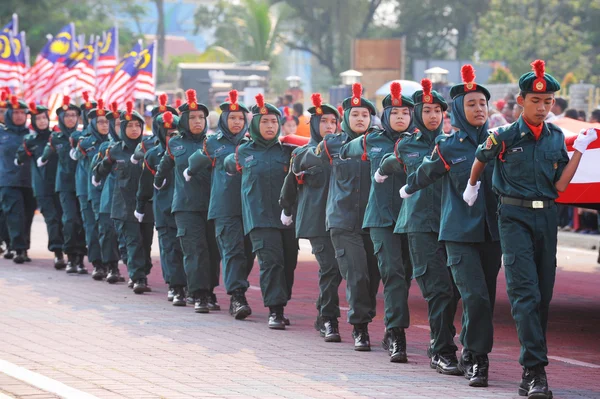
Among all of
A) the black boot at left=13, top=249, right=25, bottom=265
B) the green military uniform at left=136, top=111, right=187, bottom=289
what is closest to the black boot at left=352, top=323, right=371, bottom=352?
the green military uniform at left=136, top=111, right=187, bottom=289

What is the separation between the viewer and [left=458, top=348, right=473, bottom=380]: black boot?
9.21 meters

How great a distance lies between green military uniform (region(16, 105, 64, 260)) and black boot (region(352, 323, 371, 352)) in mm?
7355

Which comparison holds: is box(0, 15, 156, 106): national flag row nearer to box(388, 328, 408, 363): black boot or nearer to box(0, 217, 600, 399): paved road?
box(0, 217, 600, 399): paved road

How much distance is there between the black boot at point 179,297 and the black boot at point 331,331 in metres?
2.75

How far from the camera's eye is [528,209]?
8562mm

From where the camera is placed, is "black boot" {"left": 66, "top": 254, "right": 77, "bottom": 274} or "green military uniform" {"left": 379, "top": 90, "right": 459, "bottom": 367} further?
"black boot" {"left": 66, "top": 254, "right": 77, "bottom": 274}

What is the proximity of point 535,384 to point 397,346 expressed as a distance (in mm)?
1829

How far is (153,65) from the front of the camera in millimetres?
27766

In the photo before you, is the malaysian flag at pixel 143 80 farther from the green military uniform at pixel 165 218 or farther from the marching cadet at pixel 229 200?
the marching cadet at pixel 229 200

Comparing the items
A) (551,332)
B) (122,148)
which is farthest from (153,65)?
(551,332)

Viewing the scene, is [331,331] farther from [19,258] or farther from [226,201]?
[19,258]

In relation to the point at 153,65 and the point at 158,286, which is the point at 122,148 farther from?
the point at 153,65

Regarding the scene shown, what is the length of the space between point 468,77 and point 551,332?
3792mm

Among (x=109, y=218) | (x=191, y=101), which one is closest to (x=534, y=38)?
(x=109, y=218)
